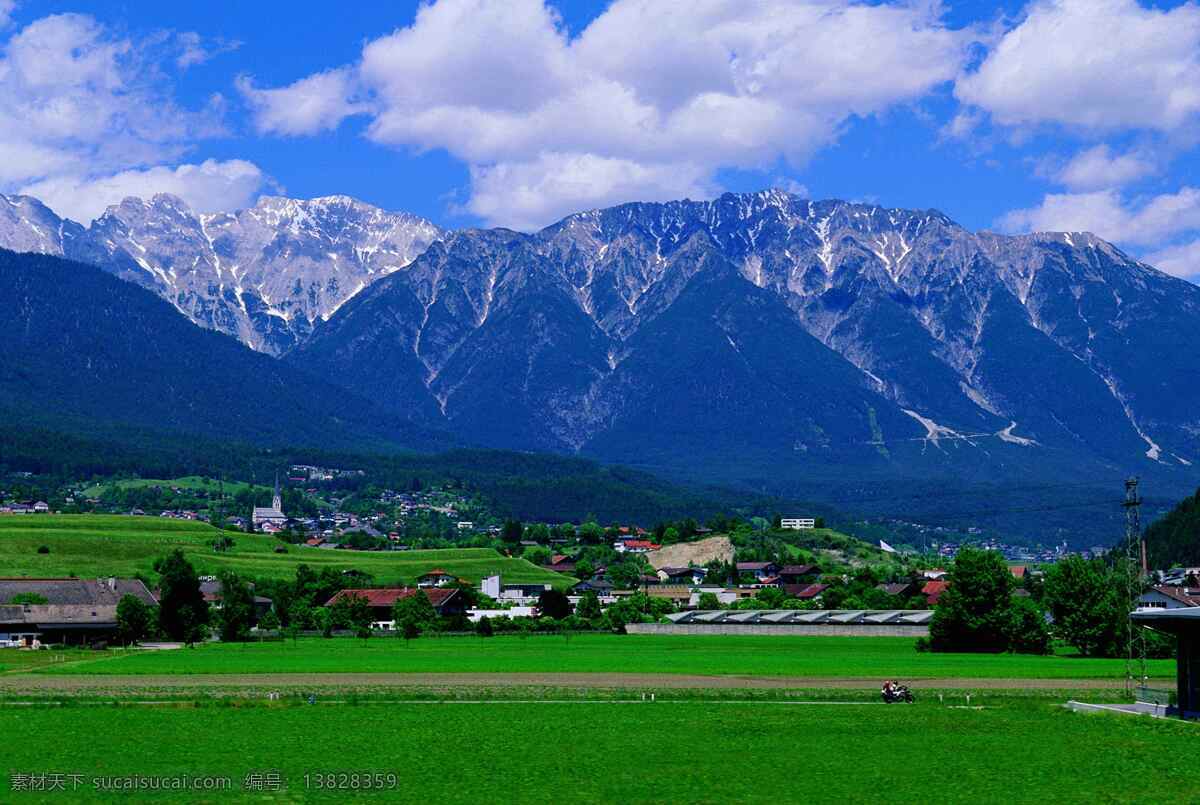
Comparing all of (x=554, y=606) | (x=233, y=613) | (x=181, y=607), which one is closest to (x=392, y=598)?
(x=554, y=606)

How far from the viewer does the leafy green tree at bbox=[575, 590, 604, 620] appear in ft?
557

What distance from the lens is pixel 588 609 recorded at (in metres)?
172

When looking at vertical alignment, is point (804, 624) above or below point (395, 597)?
below

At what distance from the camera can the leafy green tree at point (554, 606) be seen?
17162cm

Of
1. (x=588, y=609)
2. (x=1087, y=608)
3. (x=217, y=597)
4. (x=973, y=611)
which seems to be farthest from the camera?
(x=588, y=609)

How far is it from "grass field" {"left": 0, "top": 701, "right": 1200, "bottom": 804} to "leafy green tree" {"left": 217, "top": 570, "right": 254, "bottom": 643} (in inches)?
2906

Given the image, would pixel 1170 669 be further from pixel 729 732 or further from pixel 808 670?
pixel 729 732

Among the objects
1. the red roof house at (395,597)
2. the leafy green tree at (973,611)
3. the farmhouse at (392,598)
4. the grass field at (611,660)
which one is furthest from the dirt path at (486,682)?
the red roof house at (395,597)

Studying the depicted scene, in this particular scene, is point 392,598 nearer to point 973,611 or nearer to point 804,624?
point 804,624

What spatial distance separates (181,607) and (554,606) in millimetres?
52485

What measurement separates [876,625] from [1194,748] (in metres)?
103

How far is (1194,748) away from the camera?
49344mm

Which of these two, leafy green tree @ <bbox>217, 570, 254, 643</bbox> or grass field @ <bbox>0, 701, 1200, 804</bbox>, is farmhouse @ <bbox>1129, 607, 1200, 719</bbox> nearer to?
grass field @ <bbox>0, 701, 1200, 804</bbox>

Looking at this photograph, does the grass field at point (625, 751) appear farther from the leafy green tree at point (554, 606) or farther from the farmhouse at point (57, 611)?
the leafy green tree at point (554, 606)
